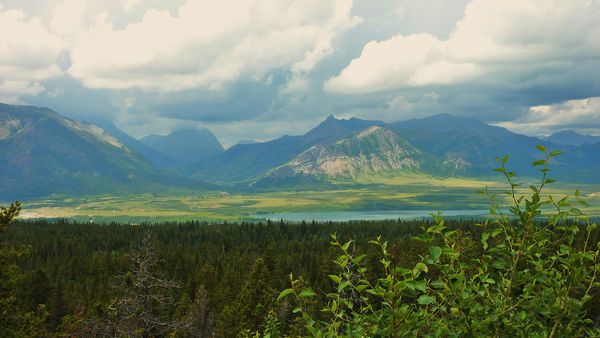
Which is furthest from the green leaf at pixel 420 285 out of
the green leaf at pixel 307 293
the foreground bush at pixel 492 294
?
the green leaf at pixel 307 293

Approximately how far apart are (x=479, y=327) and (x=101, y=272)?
424 feet

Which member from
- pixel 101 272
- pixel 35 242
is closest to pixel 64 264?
pixel 101 272

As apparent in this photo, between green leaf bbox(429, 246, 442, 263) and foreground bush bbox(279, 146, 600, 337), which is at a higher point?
green leaf bbox(429, 246, 442, 263)

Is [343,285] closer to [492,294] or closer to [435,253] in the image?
[435,253]

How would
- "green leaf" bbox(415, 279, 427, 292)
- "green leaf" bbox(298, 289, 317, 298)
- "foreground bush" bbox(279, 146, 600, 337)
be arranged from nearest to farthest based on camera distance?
"green leaf" bbox(415, 279, 427, 292)
"green leaf" bbox(298, 289, 317, 298)
"foreground bush" bbox(279, 146, 600, 337)

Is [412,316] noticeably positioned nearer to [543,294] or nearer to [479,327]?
[479,327]

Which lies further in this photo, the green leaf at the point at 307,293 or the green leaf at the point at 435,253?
the green leaf at the point at 307,293

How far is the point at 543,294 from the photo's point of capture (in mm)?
5723

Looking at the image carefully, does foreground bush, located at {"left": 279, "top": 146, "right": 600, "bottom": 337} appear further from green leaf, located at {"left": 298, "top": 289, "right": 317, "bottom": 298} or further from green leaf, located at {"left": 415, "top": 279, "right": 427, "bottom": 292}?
green leaf, located at {"left": 415, "top": 279, "right": 427, "bottom": 292}

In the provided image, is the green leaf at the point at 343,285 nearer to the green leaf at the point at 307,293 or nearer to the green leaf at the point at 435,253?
the green leaf at the point at 307,293

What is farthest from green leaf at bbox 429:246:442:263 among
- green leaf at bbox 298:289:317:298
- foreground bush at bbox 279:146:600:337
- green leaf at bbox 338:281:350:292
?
green leaf at bbox 298:289:317:298

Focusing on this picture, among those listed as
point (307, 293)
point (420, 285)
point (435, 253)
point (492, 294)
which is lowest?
point (492, 294)

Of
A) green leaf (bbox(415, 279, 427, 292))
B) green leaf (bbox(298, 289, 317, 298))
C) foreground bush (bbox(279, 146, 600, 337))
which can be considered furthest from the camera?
foreground bush (bbox(279, 146, 600, 337))

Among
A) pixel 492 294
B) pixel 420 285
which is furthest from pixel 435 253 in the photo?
pixel 492 294
